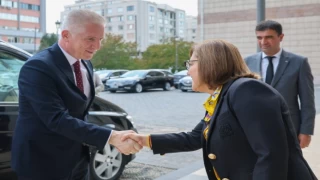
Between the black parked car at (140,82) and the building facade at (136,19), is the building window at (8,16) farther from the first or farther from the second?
the black parked car at (140,82)

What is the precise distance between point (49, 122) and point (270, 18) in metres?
35.6

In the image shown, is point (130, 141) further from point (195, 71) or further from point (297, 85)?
point (297, 85)

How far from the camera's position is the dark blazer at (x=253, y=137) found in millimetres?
1802

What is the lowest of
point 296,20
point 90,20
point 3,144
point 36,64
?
point 3,144

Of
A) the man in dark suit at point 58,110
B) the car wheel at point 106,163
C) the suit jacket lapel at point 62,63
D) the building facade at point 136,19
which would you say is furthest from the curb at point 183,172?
the building facade at point 136,19

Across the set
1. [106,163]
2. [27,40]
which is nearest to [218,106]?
[106,163]

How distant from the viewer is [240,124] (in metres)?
1.86

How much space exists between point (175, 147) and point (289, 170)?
2.62ft

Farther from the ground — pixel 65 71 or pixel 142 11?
pixel 142 11

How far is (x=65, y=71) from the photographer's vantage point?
2.44m

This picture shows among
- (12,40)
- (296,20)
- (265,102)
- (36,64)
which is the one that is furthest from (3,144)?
(12,40)

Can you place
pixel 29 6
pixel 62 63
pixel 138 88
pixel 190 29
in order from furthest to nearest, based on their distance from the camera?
pixel 190 29, pixel 29 6, pixel 138 88, pixel 62 63

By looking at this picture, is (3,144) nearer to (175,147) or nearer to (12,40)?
(175,147)

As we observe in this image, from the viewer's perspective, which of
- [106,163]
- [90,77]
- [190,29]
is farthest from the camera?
[190,29]
